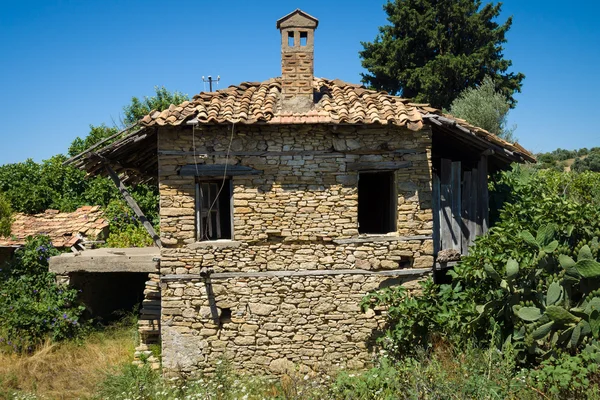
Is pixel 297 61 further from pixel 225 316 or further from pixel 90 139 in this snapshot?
pixel 90 139

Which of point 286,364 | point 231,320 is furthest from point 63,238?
point 286,364

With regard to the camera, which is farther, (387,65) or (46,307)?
(387,65)

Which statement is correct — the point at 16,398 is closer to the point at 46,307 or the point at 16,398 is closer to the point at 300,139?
the point at 46,307

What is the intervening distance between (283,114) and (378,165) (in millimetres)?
1835

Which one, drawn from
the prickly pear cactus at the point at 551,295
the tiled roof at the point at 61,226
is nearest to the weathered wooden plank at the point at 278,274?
the prickly pear cactus at the point at 551,295

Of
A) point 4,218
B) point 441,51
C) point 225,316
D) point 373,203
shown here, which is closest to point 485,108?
point 441,51

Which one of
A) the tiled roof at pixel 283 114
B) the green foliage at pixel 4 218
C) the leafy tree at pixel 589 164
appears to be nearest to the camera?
the tiled roof at pixel 283 114

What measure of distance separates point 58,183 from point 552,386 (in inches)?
646

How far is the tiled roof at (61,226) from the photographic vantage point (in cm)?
1294

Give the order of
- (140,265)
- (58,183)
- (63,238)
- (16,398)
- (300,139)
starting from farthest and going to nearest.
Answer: (58,183) → (63,238) → (140,265) → (300,139) → (16,398)

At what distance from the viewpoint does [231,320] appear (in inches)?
327

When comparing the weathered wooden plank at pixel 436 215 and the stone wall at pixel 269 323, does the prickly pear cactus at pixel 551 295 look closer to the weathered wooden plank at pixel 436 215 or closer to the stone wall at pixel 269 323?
the weathered wooden plank at pixel 436 215

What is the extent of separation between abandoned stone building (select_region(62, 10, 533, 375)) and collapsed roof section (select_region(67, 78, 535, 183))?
0.16ft

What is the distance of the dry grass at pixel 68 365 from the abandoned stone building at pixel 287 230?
1568 millimetres
